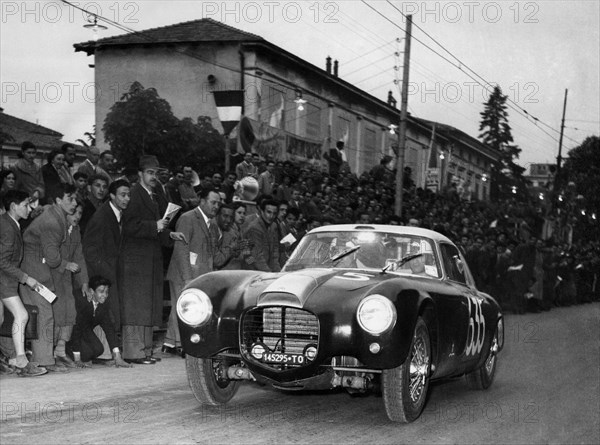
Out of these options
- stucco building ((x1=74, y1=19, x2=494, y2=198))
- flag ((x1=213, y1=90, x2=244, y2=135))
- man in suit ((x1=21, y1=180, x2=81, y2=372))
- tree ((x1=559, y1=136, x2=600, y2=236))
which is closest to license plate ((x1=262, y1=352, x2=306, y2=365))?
man in suit ((x1=21, y1=180, x2=81, y2=372))

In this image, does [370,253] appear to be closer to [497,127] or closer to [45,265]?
[45,265]

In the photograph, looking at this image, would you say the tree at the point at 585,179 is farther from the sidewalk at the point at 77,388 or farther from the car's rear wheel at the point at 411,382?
the car's rear wheel at the point at 411,382

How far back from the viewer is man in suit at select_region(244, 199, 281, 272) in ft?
41.8

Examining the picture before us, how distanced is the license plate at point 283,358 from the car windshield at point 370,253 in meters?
1.54

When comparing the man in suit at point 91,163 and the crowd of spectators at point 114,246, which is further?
the man in suit at point 91,163

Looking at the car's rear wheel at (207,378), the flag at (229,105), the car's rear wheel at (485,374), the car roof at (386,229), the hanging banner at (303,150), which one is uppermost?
the flag at (229,105)

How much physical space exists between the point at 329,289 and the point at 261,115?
26.3 metres

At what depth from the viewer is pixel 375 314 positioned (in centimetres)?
709

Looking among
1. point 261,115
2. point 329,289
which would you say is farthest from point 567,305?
point 329,289

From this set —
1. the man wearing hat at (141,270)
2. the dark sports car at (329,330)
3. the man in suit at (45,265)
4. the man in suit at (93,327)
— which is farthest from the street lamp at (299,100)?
the dark sports car at (329,330)

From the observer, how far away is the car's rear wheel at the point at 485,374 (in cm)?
984

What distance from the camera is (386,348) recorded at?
23.0ft

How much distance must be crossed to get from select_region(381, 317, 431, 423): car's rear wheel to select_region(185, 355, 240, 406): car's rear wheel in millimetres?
1400

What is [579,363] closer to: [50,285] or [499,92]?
[50,285]
